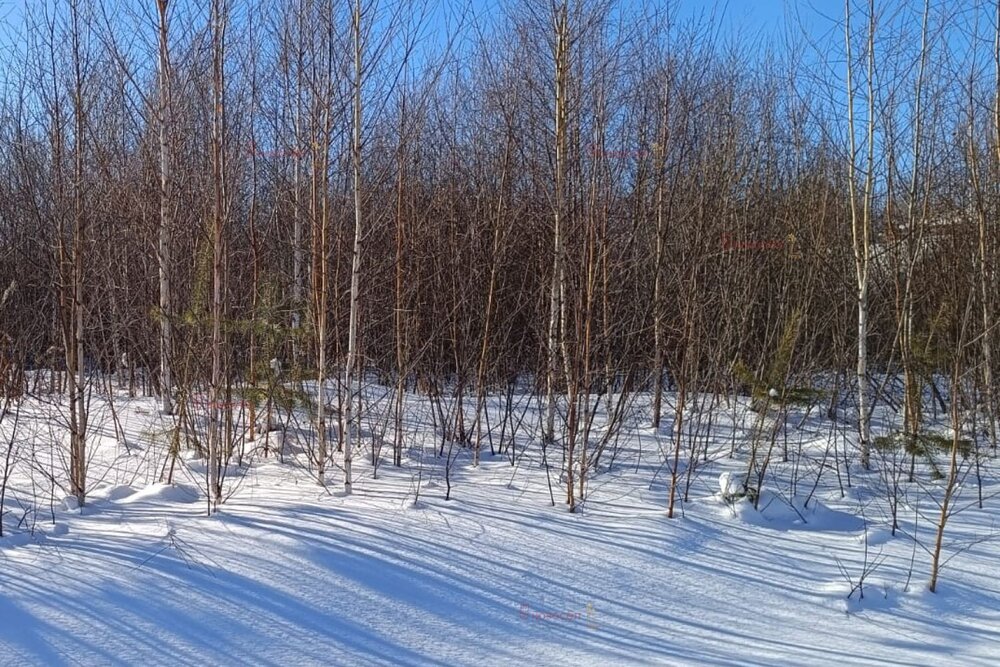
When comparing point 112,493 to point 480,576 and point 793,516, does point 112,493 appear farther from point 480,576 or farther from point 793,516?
point 793,516

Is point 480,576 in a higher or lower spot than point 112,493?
lower

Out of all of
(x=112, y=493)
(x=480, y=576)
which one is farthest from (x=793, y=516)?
(x=112, y=493)

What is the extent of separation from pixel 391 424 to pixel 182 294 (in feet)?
7.79

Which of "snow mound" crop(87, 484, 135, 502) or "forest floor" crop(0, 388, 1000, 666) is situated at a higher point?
"snow mound" crop(87, 484, 135, 502)

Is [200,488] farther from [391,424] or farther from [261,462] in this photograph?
[391,424]

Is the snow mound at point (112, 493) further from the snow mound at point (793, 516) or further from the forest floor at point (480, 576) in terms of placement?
the snow mound at point (793, 516)

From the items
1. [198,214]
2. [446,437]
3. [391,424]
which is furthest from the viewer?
[391,424]

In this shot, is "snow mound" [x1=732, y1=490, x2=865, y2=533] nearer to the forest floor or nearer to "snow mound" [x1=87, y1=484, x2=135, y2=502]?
the forest floor

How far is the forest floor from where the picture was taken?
342 cm

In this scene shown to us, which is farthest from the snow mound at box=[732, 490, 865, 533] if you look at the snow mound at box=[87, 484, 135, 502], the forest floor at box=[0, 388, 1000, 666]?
the snow mound at box=[87, 484, 135, 502]

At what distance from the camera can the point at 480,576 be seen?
13.5ft

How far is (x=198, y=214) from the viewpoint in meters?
6.55

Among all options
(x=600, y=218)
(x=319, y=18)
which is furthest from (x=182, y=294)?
(x=600, y=218)

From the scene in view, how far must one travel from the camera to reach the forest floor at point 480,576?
3422 mm
